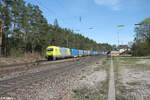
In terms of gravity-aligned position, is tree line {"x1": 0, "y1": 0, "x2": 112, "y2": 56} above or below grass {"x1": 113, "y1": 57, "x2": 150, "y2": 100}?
above

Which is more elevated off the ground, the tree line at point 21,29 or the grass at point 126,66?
the tree line at point 21,29

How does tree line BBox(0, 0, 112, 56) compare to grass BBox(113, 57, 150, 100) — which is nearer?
grass BBox(113, 57, 150, 100)

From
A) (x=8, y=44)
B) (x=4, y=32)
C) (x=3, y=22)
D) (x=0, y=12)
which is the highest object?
(x=0, y=12)

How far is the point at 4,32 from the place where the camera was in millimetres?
26938

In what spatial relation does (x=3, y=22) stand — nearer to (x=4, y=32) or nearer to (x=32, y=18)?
(x=4, y=32)

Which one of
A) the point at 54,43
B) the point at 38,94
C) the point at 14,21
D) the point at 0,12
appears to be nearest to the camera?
the point at 38,94

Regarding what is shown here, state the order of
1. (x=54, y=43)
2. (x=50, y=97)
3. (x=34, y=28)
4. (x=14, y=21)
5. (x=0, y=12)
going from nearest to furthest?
1. (x=50, y=97)
2. (x=0, y=12)
3. (x=14, y=21)
4. (x=34, y=28)
5. (x=54, y=43)

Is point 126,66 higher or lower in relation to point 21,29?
lower

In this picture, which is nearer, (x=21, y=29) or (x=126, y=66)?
(x=126, y=66)

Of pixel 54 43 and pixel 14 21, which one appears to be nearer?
pixel 14 21

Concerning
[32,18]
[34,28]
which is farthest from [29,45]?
[32,18]

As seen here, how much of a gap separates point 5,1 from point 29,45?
15072 millimetres

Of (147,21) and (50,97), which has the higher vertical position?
(147,21)

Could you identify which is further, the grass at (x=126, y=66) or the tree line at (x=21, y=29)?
the tree line at (x=21, y=29)
